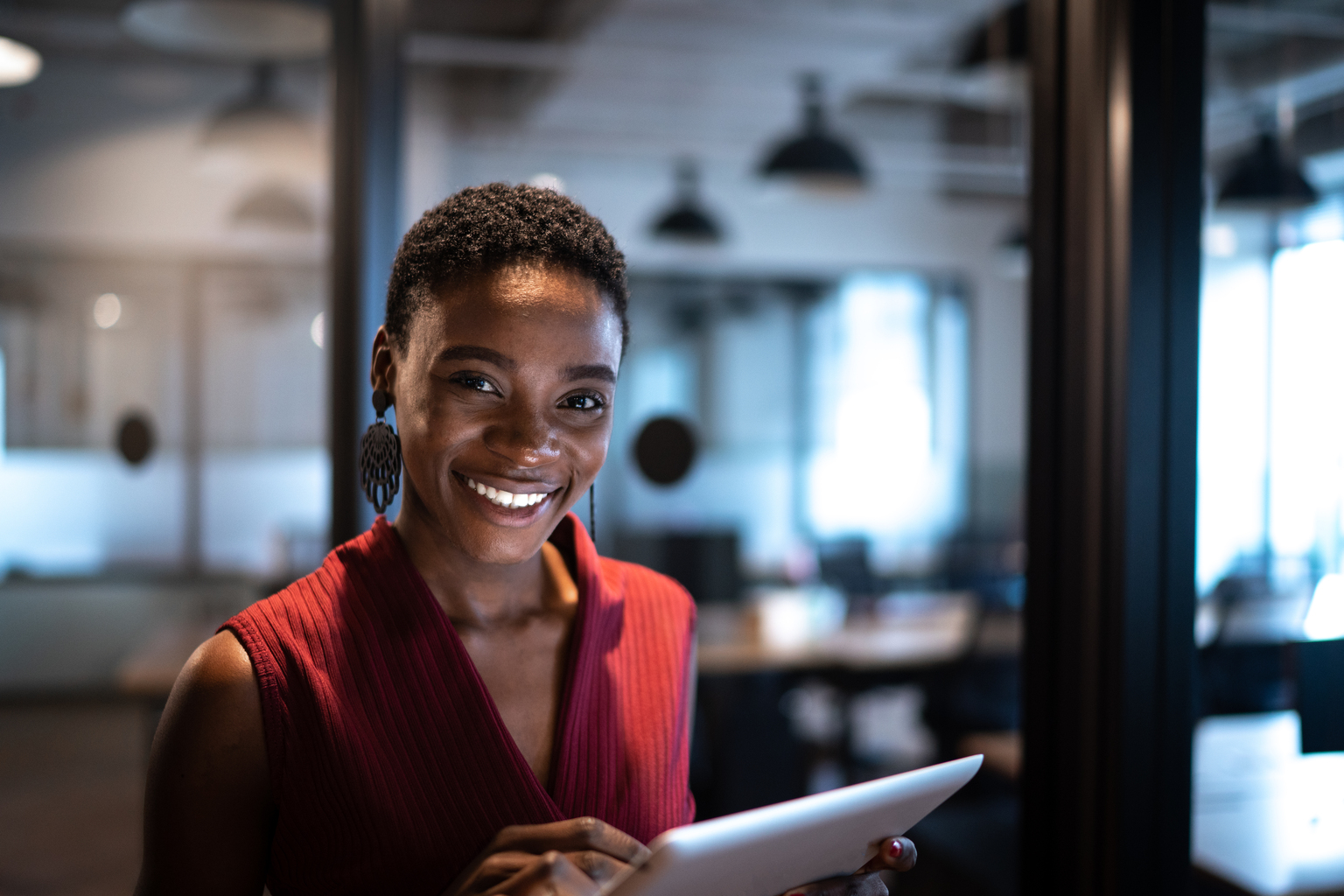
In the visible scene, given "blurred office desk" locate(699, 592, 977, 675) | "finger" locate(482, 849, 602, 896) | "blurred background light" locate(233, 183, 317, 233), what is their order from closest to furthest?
"finger" locate(482, 849, 602, 896) < "blurred background light" locate(233, 183, 317, 233) < "blurred office desk" locate(699, 592, 977, 675)

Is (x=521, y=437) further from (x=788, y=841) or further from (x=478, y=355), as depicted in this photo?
(x=788, y=841)

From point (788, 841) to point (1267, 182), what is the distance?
1.70 meters

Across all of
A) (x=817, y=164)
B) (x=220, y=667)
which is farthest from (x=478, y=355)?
(x=817, y=164)

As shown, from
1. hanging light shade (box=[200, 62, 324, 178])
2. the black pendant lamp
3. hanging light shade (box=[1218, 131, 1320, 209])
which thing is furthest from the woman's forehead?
the black pendant lamp

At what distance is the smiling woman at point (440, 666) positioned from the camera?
3.24ft

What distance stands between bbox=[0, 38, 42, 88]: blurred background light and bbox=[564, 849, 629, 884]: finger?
179 cm

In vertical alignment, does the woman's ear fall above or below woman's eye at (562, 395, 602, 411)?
above

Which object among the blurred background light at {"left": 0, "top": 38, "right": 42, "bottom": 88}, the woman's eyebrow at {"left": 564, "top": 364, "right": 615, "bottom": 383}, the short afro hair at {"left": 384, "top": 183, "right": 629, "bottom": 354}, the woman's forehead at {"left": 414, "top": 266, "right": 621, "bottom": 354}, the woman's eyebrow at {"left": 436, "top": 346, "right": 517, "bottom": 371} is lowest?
A: the woman's eyebrow at {"left": 564, "top": 364, "right": 615, "bottom": 383}

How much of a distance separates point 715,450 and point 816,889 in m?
6.04

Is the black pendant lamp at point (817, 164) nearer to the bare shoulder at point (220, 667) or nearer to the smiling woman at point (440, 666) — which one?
the smiling woman at point (440, 666)

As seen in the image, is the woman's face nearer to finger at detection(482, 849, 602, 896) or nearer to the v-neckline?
the v-neckline

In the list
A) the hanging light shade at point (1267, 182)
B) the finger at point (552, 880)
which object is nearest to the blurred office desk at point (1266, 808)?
the hanging light shade at point (1267, 182)

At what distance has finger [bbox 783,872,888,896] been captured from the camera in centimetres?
104

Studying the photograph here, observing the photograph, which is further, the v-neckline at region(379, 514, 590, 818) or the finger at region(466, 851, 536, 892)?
the v-neckline at region(379, 514, 590, 818)
